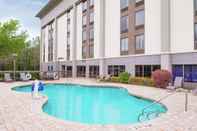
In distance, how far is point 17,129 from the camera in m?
7.80

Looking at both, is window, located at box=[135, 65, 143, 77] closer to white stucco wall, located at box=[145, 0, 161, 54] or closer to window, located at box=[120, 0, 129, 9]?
white stucco wall, located at box=[145, 0, 161, 54]

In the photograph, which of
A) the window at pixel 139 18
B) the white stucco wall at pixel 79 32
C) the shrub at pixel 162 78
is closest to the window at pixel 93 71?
the white stucco wall at pixel 79 32

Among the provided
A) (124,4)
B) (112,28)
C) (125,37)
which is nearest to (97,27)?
(112,28)

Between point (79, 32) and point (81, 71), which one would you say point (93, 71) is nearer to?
point (81, 71)

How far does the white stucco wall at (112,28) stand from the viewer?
101 ft

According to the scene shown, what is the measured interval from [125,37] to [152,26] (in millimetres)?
4773

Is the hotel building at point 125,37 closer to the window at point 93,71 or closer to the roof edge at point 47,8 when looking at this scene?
the window at point 93,71

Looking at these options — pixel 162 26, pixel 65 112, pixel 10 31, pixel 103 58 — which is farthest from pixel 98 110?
pixel 10 31

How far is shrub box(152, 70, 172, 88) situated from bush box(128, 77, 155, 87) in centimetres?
107

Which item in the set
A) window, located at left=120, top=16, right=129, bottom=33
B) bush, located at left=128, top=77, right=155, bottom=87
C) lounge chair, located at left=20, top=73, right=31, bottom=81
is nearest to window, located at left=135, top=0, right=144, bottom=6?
window, located at left=120, top=16, right=129, bottom=33

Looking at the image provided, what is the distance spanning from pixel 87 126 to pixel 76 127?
38cm

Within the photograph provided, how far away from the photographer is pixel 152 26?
25281mm

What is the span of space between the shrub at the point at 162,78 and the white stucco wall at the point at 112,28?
9285 mm

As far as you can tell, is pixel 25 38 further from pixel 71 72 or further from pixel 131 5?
pixel 131 5
